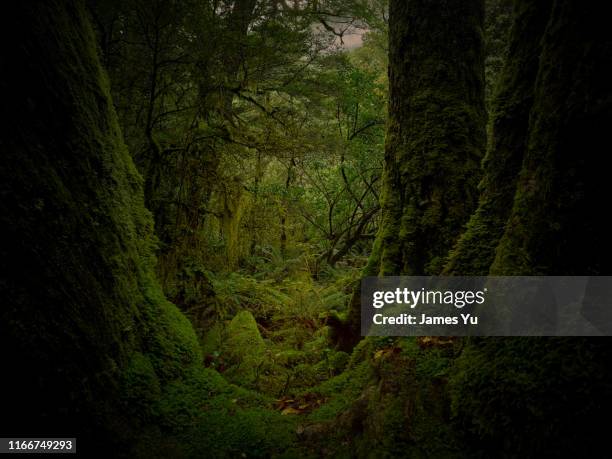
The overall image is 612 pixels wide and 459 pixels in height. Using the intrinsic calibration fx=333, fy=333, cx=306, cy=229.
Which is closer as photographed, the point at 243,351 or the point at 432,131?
the point at 432,131

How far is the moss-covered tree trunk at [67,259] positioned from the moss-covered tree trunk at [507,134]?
2.80 meters

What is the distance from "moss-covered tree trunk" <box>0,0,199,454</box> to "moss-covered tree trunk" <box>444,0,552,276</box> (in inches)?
110

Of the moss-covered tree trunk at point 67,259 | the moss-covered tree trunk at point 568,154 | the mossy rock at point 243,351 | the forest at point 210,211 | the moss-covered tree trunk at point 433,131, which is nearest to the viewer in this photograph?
the moss-covered tree trunk at point 568,154

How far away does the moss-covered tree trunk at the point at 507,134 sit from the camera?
7.45 ft

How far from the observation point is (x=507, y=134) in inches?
95.3

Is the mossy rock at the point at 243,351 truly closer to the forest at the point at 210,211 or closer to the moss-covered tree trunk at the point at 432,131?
the forest at the point at 210,211

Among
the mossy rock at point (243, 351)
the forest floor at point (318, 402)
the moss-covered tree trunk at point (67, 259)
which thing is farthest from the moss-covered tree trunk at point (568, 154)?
the mossy rock at point (243, 351)

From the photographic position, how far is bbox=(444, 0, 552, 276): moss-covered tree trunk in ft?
7.45

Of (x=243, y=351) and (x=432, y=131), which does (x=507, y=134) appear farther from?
(x=243, y=351)

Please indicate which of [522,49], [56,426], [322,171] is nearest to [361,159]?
[322,171]

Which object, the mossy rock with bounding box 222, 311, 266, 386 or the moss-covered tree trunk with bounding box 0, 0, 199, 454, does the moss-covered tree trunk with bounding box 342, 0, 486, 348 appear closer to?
the mossy rock with bounding box 222, 311, 266, 386

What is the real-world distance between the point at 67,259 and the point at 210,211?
11.1 feet

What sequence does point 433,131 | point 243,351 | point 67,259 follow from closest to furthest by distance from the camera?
point 67,259, point 433,131, point 243,351

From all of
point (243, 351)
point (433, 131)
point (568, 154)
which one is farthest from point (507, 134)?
point (243, 351)
